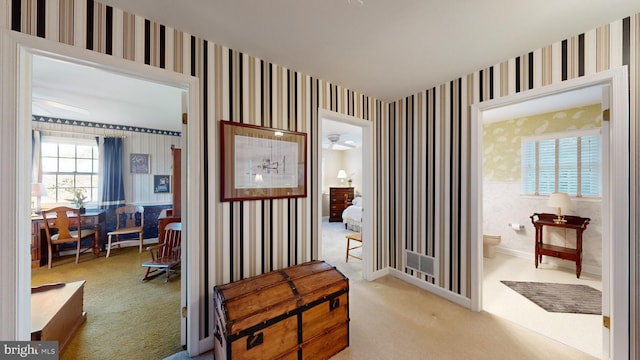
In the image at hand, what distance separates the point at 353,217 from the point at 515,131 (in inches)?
150

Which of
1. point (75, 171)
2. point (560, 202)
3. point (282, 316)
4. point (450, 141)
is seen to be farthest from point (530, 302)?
point (75, 171)

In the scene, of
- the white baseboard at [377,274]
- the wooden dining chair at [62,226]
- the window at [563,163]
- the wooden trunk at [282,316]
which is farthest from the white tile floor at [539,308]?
the wooden dining chair at [62,226]

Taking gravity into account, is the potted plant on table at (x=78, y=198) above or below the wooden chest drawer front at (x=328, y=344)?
above

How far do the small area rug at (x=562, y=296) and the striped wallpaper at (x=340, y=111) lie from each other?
3.27ft

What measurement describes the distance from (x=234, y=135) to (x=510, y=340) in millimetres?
3001

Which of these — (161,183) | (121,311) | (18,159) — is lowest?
(121,311)

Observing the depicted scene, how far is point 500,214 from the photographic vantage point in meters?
4.30

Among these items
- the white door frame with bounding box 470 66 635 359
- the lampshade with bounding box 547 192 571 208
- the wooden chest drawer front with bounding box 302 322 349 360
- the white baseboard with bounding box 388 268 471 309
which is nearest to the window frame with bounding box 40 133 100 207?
Answer: the wooden chest drawer front with bounding box 302 322 349 360

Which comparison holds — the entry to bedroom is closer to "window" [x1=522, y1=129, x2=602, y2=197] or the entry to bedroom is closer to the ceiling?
the ceiling

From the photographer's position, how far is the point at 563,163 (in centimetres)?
363

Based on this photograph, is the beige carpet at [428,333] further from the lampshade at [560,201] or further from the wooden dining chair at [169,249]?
the lampshade at [560,201]

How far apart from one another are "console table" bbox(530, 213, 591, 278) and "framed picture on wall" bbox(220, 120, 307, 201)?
384 cm

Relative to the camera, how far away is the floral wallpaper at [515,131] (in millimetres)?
3449

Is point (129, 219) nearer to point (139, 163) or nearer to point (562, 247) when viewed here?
point (139, 163)
